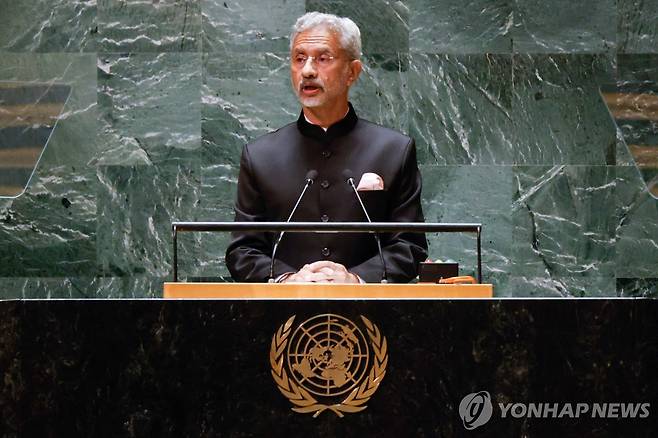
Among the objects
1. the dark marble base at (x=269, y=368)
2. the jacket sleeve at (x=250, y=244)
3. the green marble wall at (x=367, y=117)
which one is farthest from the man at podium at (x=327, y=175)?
the dark marble base at (x=269, y=368)

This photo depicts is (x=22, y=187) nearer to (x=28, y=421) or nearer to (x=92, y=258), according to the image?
(x=92, y=258)

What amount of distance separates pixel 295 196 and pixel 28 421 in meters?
2.07

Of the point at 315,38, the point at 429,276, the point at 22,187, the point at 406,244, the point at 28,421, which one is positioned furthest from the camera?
the point at 22,187

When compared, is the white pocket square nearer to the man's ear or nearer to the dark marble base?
the man's ear

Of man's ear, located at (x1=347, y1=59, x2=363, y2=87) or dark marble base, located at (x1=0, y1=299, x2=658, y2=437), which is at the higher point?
man's ear, located at (x1=347, y1=59, x2=363, y2=87)

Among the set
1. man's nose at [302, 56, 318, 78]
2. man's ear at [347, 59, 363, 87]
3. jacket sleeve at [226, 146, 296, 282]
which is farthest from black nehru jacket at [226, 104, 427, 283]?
man's nose at [302, 56, 318, 78]

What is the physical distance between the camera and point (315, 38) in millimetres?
4445

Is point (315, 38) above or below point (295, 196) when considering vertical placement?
above

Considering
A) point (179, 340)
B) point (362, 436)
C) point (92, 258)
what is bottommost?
point (92, 258)

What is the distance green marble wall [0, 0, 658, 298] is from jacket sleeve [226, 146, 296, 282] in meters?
1.54

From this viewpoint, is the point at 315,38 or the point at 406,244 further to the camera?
the point at 315,38

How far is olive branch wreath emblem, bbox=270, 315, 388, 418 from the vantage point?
2.43 m

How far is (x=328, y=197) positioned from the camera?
14.3 feet

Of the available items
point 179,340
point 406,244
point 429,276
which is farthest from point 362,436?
point 406,244
